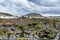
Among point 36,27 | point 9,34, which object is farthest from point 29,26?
point 9,34

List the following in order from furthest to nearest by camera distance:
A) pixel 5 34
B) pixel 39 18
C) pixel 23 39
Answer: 1. pixel 39 18
2. pixel 5 34
3. pixel 23 39

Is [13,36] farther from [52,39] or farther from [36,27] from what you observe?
[36,27]

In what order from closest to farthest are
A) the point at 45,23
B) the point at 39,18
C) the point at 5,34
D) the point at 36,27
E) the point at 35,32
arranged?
the point at 5,34
the point at 35,32
the point at 36,27
the point at 45,23
the point at 39,18

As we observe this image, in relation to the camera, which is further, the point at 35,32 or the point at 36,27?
the point at 36,27

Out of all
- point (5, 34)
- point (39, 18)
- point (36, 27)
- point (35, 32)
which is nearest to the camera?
point (5, 34)

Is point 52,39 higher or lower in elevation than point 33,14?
lower

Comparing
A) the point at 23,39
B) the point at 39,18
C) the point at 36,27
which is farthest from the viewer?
the point at 39,18

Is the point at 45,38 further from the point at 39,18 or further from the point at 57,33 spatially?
the point at 39,18

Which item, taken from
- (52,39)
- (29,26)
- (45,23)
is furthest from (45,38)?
(45,23)

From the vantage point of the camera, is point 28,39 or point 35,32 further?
point 35,32
